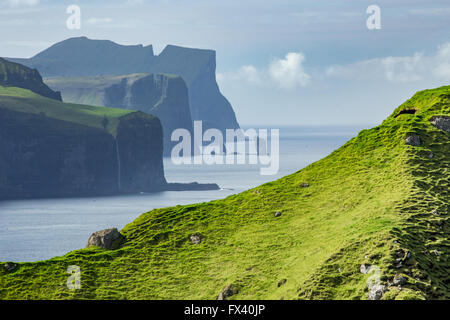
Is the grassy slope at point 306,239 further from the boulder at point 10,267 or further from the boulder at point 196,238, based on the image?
the boulder at point 10,267

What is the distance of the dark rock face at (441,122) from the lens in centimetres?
5603

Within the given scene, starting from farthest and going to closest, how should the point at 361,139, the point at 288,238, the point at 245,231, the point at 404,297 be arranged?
the point at 361,139 < the point at 245,231 < the point at 288,238 < the point at 404,297

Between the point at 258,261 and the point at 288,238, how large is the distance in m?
3.49

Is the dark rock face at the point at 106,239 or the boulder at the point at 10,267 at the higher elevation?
the dark rock face at the point at 106,239

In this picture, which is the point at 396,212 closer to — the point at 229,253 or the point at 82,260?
the point at 229,253

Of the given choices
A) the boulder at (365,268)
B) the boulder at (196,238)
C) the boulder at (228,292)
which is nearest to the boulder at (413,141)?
the boulder at (365,268)

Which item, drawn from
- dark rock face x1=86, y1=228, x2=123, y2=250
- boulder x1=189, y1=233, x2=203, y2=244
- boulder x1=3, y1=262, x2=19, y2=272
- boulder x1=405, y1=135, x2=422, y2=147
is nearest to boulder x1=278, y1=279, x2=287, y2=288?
boulder x1=189, y1=233, x2=203, y2=244

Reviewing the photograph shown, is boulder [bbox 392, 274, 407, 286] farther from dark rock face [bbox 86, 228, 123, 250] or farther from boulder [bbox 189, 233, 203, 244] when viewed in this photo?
dark rock face [bbox 86, 228, 123, 250]

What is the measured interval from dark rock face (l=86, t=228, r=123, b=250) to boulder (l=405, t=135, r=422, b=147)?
987 inches

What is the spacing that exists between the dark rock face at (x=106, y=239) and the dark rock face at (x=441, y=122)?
1132 inches

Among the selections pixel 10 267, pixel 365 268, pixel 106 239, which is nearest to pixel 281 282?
pixel 365 268

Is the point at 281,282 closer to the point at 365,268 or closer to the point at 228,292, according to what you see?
the point at 228,292

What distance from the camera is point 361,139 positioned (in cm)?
5822
